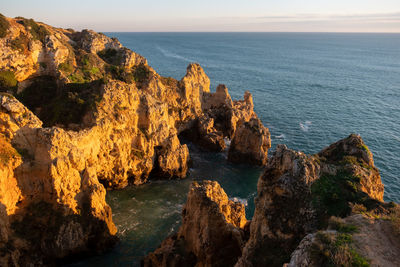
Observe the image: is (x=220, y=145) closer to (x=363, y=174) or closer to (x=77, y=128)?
(x=77, y=128)

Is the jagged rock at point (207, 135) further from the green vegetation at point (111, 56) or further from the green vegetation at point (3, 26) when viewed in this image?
the green vegetation at point (3, 26)

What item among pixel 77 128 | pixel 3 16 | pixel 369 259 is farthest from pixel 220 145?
pixel 3 16

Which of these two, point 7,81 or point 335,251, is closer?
point 335,251

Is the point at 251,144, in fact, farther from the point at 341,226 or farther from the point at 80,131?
the point at 341,226

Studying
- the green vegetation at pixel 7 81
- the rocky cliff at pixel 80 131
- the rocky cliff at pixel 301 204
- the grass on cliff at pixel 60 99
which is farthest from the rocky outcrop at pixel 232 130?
the green vegetation at pixel 7 81

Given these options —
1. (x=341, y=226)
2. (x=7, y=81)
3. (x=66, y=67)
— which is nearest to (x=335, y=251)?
(x=341, y=226)

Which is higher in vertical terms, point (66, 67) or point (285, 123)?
point (66, 67)

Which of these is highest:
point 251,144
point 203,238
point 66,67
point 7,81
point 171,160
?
point 66,67
